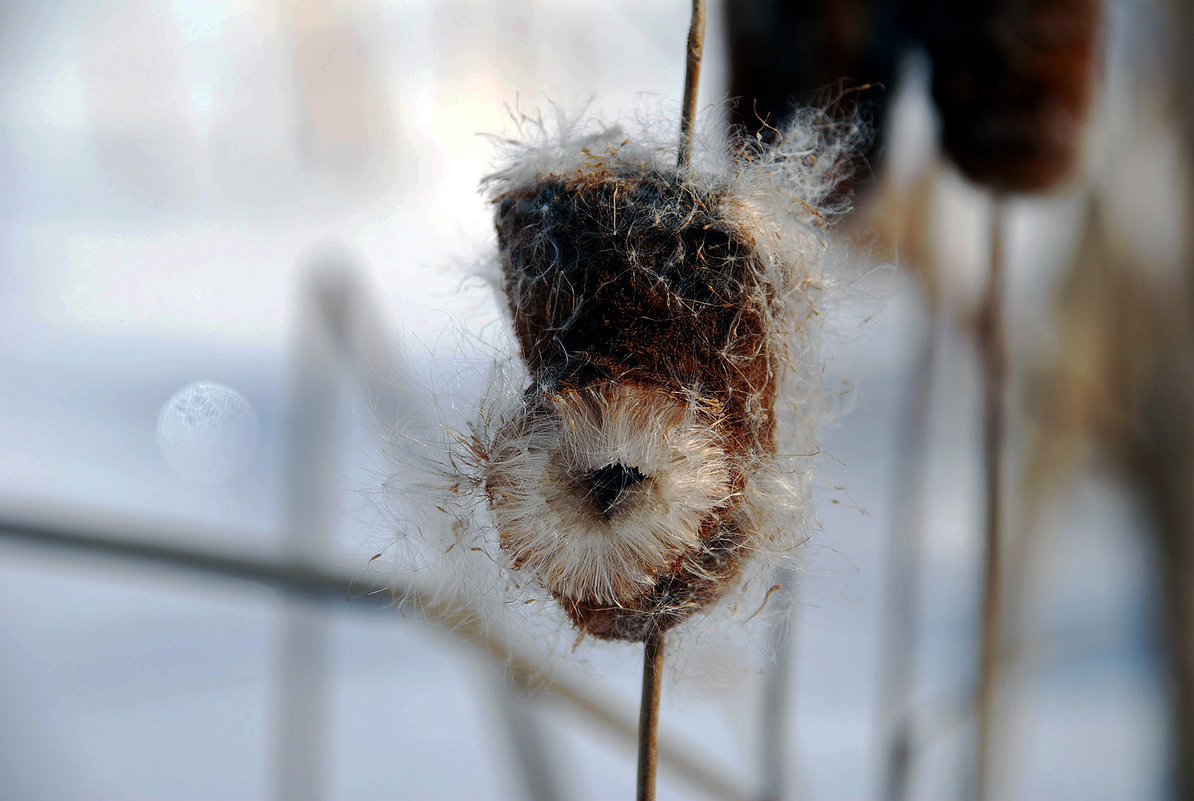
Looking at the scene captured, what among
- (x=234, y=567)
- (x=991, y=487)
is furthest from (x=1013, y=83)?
(x=234, y=567)

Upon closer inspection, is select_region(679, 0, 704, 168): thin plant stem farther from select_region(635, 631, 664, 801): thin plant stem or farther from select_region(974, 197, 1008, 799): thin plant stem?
select_region(974, 197, 1008, 799): thin plant stem

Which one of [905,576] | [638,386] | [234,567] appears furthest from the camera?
Result: [905,576]

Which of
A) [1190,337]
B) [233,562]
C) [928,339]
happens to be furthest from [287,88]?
[1190,337]

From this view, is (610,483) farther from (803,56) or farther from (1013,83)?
(1013,83)

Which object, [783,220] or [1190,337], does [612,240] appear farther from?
[1190,337]

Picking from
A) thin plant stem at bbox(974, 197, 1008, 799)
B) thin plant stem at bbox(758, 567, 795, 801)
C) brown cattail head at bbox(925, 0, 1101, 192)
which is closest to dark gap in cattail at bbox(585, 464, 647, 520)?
thin plant stem at bbox(758, 567, 795, 801)

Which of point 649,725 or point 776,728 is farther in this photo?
point 776,728

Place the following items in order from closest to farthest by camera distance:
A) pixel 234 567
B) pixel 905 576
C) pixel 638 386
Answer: pixel 638 386 → pixel 234 567 → pixel 905 576
